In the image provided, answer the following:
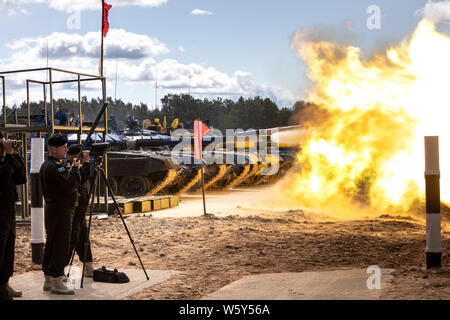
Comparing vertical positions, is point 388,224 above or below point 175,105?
below

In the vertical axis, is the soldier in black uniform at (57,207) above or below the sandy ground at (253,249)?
above

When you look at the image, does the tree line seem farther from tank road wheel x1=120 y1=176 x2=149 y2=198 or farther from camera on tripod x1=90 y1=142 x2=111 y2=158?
camera on tripod x1=90 y1=142 x2=111 y2=158

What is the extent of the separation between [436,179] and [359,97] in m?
8.12

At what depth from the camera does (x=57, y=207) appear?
21.1ft

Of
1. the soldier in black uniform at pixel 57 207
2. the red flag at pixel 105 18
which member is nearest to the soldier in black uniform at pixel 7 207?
the soldier in black uniform at pixel 57 207

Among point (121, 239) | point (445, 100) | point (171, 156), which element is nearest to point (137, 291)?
point (121, 239)

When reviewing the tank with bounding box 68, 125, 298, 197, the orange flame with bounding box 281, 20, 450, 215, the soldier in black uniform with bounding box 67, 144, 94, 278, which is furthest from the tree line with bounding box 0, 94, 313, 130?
the soldier in black uniform with bounding box 67, 144, 94, 278

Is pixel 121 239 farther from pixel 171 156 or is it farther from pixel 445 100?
pixel 171 156

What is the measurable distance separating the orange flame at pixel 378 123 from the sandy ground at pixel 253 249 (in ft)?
6.16

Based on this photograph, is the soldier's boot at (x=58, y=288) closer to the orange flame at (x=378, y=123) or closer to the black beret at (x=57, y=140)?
the black beret at (x=57, y=140)

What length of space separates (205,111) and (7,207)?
102278 millimetres

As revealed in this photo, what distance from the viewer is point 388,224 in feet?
39.3

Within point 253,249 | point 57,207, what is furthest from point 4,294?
point 253,249

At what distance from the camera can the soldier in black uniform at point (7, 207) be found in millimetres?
6152
